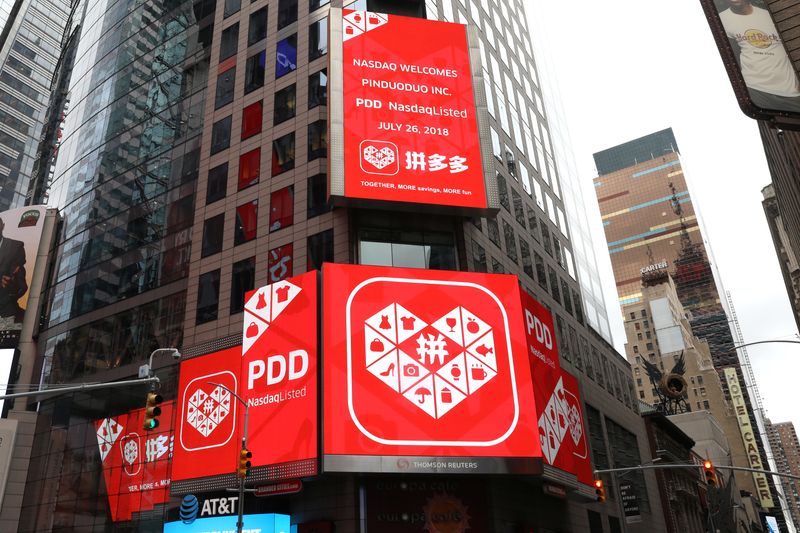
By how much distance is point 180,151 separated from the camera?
51125 millimetres

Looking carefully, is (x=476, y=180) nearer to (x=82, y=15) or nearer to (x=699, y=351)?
(x=82, y=15)

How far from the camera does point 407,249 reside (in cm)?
3881

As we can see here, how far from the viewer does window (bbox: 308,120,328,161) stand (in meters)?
40.7

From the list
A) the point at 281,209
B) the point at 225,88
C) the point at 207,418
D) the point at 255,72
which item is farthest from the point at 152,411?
the point at 225,88

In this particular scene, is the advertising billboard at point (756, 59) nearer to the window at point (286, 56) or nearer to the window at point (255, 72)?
the window at point (286, 56)

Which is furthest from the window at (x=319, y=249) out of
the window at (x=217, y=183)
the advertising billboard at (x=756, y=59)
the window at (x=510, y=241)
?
the advertising billboard at (x=756, y=59)

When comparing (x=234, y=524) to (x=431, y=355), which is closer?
(x=234, y=524)

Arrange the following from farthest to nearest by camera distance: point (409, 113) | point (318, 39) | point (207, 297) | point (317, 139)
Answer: point (318, 39)
point (207, 297)
point (317, 139)
point (409, 113)

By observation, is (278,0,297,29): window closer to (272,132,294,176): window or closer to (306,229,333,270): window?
(272,132,294,176): window

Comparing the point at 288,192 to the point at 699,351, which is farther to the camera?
the point at 699,351

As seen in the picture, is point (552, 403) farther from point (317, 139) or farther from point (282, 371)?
point (317, 139)

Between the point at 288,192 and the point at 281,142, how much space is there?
3944 millimetres

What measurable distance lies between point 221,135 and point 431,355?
23457 millimetres

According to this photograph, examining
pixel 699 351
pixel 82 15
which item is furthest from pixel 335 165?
pixel 699 351
